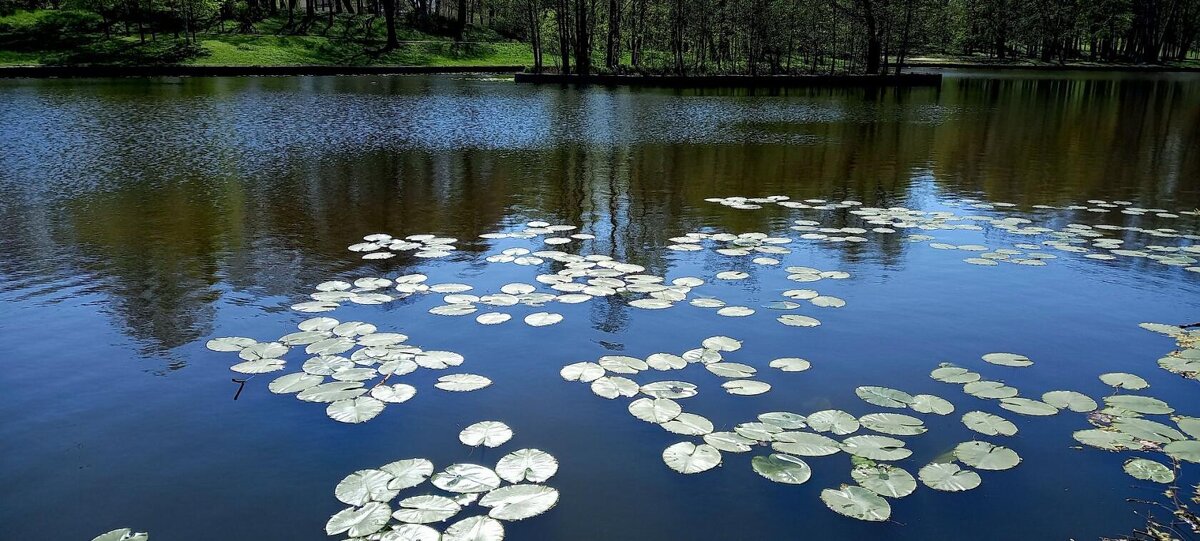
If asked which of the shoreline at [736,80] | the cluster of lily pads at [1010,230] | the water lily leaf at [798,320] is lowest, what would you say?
the water lily leaf at [798,320]

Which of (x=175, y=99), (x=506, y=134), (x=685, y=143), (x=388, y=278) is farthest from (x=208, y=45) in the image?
(x=388, y=278)

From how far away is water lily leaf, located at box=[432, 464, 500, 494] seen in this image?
3803 mm

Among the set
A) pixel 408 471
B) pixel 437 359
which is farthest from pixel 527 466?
pixel 437 359

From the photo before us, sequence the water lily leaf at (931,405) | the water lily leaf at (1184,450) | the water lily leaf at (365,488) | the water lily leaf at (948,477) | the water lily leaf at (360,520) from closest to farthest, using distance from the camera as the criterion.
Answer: the water lily leaf at (360,520) < the water lily leaf at (365,488) < the water lily leaf at (948,477) < the water lily leaf at (1184,450) < the water lily leaf at (931,405)

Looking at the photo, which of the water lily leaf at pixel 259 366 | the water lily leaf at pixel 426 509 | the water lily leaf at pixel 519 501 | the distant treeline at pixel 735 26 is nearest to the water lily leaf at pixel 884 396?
the water lily leaf at pixel 519 501

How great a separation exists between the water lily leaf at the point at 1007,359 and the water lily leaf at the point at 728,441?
2.40 m

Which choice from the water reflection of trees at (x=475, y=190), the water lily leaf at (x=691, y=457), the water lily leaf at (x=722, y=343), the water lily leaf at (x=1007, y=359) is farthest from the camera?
the water reflection of trees at (x=475, y=190)

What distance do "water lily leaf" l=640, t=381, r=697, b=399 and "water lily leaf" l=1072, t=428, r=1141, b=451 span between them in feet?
7.46

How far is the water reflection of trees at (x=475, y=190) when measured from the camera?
790cm

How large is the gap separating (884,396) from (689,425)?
1.38 m

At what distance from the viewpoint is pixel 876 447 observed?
13.9ft

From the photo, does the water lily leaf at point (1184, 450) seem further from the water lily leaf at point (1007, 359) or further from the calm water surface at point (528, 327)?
the water lily leaf at point (1007, 359)

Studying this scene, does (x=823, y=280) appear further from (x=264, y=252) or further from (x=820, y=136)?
(x=820, y=136)

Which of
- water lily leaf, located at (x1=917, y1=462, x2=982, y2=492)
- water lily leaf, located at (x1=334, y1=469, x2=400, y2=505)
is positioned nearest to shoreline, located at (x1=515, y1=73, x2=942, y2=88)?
water lily leaf, located at (x1=917, y1=462, x2=982, y2=492)
